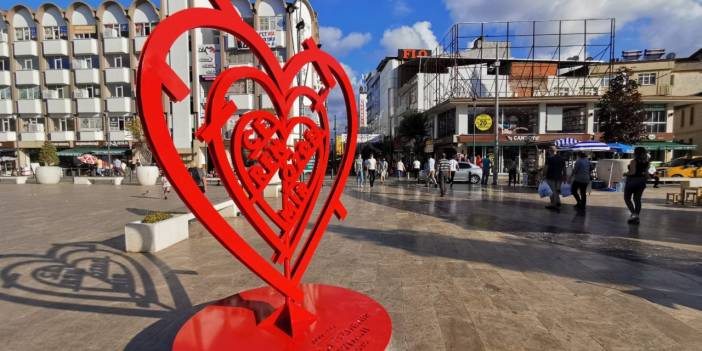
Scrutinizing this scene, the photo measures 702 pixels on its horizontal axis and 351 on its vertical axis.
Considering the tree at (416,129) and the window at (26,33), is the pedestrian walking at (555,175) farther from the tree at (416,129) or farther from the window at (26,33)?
the window at (26,33)

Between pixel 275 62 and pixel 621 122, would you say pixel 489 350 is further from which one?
pixel 621 122

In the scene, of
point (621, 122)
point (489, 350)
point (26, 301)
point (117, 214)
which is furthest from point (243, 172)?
point (621, 122)

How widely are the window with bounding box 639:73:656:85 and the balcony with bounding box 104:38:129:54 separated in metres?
50.8

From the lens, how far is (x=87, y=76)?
36.5m

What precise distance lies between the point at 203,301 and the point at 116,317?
0.80 m

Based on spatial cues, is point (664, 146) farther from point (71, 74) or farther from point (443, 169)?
point (71, 74)

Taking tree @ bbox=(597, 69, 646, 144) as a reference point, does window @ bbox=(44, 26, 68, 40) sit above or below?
above

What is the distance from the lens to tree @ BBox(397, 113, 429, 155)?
34438 millimetres

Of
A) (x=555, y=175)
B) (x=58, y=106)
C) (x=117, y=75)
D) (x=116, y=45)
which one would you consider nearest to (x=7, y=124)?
(x=58, y=106)

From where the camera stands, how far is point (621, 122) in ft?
62.0

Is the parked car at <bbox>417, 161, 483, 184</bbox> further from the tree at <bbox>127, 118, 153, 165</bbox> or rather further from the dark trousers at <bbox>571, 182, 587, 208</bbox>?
the tree at <bbox>127, 118, 153, 165</bbox>

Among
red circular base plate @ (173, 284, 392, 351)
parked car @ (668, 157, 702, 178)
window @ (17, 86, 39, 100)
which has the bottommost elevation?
red circular base plate @ (173, 284, 392, 351)

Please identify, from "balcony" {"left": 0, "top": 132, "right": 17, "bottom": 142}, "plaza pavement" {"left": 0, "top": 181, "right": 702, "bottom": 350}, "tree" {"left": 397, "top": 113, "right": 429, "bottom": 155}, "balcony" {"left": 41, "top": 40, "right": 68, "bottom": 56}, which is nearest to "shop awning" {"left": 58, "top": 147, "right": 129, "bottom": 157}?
"balcony" {"left": 0, "top": 132, "right": 17, "bottom": 142}

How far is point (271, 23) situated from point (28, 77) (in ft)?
86.5
